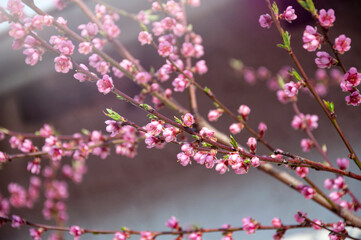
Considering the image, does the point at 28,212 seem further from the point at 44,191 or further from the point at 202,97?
the point at 202,97

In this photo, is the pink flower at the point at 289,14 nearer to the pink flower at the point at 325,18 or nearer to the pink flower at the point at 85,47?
the pink flower at the point at 325,18

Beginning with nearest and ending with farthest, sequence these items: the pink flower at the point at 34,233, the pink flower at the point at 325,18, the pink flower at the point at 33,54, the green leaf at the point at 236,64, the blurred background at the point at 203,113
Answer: the pink flower at the point at 325,18, the pink flower at the point at 33,54, the pink flower at the point at 34,233, the blurred background at the point at 203,113, the green leaf at the point at 236,64

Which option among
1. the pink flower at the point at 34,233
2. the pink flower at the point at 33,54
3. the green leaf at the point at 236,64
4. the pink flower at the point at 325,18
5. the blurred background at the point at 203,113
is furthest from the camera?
the green leaf at the point at 236,64

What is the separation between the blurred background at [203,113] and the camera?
127 cm

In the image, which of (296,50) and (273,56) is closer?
(296,50)

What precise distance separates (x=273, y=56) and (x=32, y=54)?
1094mm

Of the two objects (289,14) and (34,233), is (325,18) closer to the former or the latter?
(289,14)

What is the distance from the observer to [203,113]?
1.43 meters

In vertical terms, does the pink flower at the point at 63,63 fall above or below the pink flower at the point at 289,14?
above

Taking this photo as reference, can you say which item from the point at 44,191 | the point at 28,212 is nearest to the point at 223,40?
the point at 44,191

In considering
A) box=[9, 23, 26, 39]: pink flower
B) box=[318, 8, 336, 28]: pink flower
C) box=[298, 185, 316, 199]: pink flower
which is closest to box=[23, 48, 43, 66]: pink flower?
box=[9, 23, 26, 39]: pink flower

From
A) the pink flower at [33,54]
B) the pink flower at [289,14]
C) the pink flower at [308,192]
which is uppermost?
the pink flower at [33,54]

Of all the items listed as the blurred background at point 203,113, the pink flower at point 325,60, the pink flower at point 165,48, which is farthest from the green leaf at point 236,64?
the pink flower at point 325,60

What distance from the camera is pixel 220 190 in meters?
1.38
